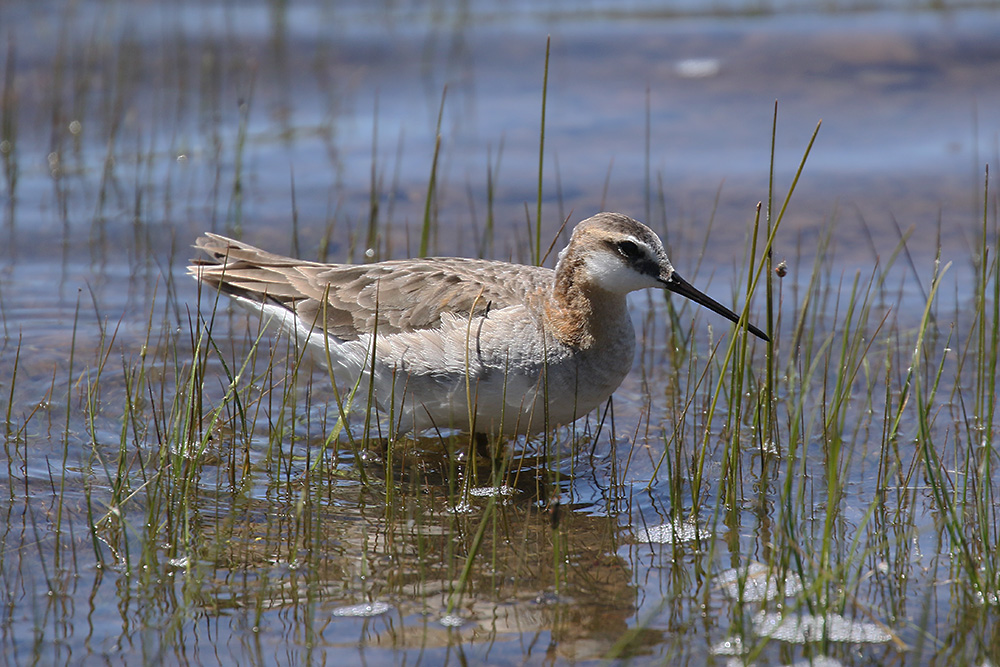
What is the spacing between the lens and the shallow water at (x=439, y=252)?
486cm

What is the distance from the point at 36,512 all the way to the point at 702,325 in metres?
5.21

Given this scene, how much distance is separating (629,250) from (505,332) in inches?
32.9

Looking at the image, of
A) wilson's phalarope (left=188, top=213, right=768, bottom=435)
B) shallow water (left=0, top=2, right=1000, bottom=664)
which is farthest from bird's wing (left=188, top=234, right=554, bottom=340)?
shallow water (left=0, top=2, right=1000, bottom=664)

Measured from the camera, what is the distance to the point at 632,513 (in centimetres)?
604

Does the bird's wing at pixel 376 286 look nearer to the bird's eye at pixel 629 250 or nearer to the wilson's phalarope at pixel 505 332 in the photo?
the wilson's phalarope at pixel 505 332

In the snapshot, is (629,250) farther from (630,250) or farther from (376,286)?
(376,286)

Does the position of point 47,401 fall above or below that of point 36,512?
above

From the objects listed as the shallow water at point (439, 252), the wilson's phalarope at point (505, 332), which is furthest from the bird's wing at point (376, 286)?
the shallow water at point (439, 252)

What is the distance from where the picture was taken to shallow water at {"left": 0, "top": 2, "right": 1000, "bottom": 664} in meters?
4.86

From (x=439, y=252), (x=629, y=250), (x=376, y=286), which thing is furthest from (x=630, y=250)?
(x=439, y=252)

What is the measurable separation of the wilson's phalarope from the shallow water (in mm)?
385

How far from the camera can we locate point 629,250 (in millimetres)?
6391

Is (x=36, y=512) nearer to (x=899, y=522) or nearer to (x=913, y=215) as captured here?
(x=899, y=522)

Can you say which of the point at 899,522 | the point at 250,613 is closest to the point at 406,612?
the point at 250,613
